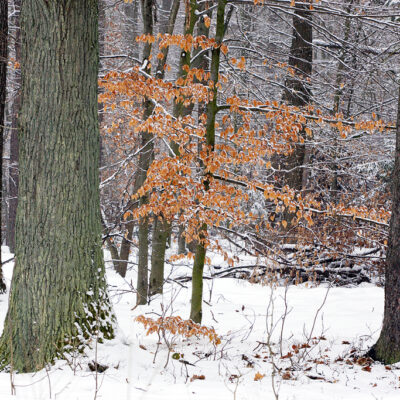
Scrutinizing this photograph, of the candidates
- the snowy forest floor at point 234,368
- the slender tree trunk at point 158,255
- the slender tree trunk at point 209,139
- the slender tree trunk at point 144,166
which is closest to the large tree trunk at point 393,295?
the snowy forest floor at point 234,368

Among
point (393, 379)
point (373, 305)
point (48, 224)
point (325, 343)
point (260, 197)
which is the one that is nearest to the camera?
point (48, 224)

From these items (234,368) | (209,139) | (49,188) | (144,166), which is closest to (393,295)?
(234,368)

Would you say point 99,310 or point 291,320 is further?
point 291,320

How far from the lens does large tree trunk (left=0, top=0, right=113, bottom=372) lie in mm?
4207

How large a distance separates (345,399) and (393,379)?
0.96 meters

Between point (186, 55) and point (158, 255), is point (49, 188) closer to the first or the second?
point (186, 55)

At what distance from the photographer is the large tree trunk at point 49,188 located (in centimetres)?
421

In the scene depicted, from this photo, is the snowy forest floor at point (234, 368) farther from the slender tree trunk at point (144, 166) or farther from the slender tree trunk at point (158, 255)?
the slender tree trunk at point (158, 255)

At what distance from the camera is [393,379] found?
4.54 metres

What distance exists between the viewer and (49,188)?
4.26 meters

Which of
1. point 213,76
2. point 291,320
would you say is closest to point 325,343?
point 291,320

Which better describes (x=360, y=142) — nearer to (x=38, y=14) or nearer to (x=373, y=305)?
(x=373, y=305)

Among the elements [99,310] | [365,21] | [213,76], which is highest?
[365,21]

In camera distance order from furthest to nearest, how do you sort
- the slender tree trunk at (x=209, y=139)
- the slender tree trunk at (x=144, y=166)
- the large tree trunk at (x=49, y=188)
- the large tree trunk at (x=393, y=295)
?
the slender tree trunk at (x=144, y=166), the slender tree trunk at (x=209, y=139), the large tree trunk at (x=393, y=295), the large tree trunk at (x=49, y=188)
